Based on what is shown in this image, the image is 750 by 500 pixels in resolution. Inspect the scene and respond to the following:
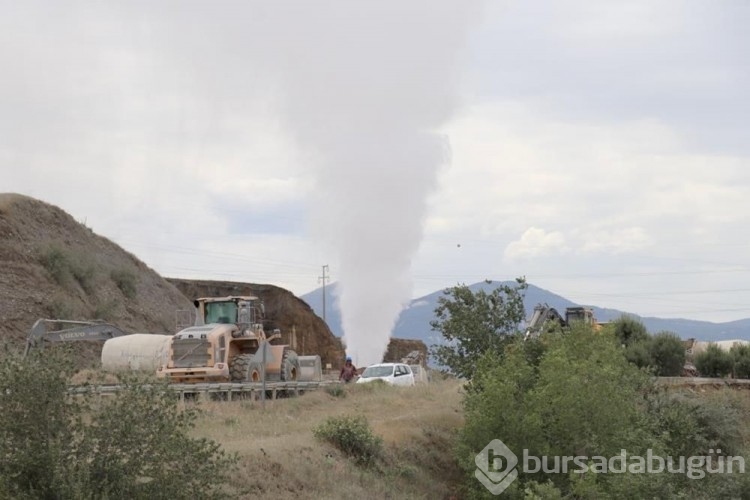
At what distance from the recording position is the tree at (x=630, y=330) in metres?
53.7

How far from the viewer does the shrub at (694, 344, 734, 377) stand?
173 ft

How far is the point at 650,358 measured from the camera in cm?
4844

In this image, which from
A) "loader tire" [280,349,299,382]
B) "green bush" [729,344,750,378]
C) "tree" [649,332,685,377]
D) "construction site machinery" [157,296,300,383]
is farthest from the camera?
"green bush" [729,344,750,378]

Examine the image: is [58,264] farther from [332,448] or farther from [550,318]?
[332,448]

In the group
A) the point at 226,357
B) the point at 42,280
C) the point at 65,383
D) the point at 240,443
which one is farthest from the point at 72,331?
the point at 42,280

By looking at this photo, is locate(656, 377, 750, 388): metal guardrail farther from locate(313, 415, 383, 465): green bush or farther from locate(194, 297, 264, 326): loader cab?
locate(313, 415, 383, 465): green bush

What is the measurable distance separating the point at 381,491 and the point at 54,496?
31.0 ft

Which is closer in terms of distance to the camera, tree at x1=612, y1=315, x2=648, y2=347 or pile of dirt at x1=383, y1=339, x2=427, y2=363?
tree at x1=612, y1=315, x2=648, y2=347

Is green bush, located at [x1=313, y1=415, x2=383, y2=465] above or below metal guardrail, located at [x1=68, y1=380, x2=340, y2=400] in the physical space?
below

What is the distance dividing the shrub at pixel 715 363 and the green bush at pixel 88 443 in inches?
1707

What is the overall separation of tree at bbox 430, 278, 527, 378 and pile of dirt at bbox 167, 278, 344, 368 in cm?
3688

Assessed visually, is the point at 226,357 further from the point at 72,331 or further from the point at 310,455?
the point at 310,455

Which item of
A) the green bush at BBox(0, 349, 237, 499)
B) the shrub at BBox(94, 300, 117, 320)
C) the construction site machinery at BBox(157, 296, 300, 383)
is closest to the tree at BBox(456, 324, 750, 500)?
the construction site machinery at BBox(157, 296, 300, 383)

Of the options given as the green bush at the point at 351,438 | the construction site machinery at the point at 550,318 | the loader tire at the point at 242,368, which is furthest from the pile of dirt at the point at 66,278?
the green bush at the point at 351,438
